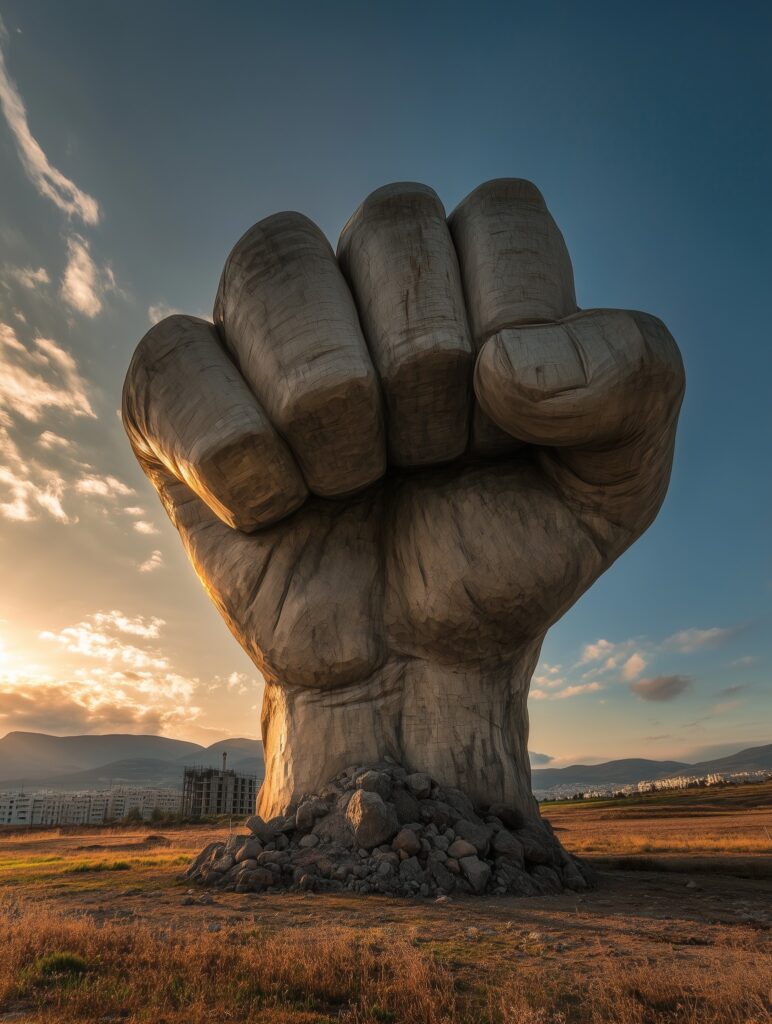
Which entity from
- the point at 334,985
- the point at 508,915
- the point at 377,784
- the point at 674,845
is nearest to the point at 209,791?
the point at 674,845

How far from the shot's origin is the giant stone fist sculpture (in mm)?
7613

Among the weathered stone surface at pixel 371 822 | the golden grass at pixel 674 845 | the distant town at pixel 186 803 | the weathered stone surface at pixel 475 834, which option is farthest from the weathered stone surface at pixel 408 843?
the distant town at pixel 186 803

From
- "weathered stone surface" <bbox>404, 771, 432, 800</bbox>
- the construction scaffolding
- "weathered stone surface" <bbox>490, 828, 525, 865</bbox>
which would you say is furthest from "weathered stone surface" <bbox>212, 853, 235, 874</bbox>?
the construction scaffolding

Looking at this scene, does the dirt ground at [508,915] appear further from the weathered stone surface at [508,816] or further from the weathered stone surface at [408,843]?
the weathered stone surface at [508,816]

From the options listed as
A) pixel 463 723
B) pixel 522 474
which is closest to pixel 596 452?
pixel 522 474

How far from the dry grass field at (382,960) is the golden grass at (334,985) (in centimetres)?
1

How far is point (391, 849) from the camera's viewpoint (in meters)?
7.38

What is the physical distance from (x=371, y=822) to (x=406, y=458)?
4548 millimetres

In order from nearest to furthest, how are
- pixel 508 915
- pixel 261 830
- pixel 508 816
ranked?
pixel 508 915
pixel 261 830
pixel 508 816

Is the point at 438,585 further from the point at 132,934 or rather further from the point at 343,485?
the point at 132,934

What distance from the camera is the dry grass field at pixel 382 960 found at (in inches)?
122

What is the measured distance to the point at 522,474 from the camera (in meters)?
9.57

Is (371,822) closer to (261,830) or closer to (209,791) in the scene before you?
(261,830)

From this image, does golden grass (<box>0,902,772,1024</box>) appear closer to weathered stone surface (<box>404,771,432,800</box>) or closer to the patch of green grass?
the patch of green grass
